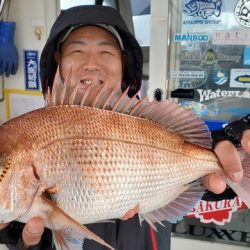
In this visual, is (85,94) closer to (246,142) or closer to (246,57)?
(246,142)

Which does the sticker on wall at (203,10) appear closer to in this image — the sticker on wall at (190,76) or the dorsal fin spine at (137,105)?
the sticker on wall at (190,76)

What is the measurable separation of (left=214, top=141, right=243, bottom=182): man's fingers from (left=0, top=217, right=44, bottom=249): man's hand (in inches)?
18.7

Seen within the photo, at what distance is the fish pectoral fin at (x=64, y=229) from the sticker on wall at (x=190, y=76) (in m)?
1.59

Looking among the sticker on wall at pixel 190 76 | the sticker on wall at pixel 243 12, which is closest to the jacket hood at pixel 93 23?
the sticker on wall at pixel 190 76

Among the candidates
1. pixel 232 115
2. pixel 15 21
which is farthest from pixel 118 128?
pixel 15 21

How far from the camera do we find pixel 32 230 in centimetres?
84

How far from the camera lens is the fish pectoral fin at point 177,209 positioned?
3.06ft

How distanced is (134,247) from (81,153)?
53 cm

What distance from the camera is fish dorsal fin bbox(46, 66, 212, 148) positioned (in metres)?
→ 0.83

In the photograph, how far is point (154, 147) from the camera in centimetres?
88

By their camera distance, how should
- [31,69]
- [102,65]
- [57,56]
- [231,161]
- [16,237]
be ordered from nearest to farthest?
[231,161], [16,237], [102,65], [57,56], [31,69]

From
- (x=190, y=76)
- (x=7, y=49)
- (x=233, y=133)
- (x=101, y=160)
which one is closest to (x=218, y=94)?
(x=190, y=76)

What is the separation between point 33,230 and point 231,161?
515 mm

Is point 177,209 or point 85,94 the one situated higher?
point 85,94
